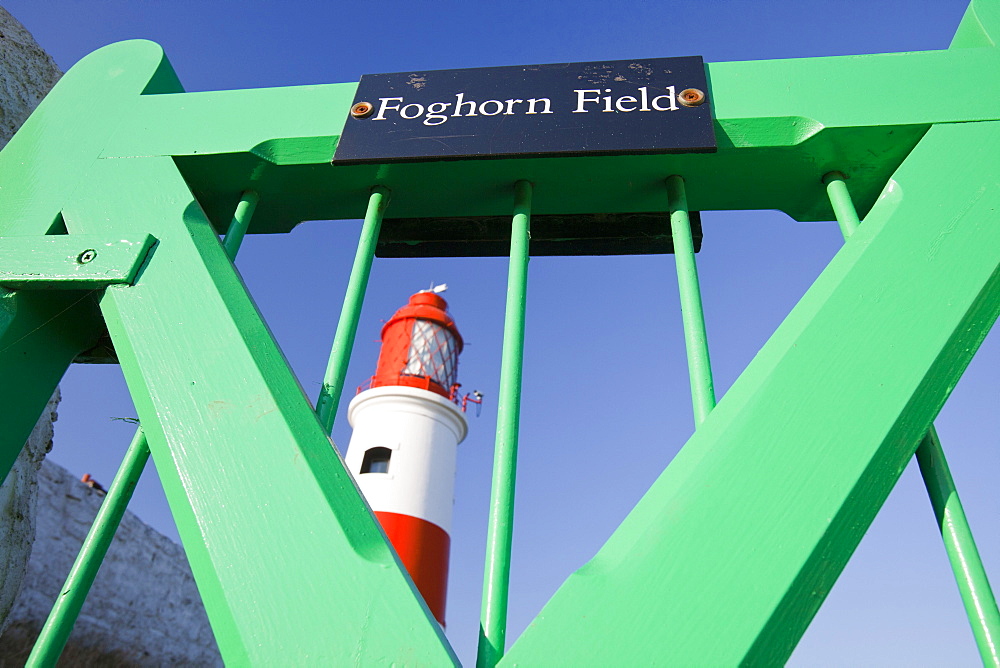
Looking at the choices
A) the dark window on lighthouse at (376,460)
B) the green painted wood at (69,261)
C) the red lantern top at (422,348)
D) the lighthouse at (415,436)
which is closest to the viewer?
the green painted wood at (69,261)

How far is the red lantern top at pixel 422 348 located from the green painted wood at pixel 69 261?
8.06 m

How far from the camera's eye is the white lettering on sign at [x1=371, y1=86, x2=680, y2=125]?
1022 millimetres

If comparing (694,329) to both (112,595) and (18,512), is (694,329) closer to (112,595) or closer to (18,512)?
(18,512)

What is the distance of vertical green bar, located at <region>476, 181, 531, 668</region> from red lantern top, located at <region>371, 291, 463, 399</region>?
8.14 meters

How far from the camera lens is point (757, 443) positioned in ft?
2.11

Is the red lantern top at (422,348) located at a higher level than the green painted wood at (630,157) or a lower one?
higher

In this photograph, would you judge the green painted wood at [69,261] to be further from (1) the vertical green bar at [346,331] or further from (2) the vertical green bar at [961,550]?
(2) the vertical green bar at [961,550]

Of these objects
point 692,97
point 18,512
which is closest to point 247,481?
point 692,97

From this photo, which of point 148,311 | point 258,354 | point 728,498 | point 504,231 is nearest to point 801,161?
point 504,231

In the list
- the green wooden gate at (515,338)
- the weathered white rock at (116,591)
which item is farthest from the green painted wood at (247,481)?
the weathered white rock at (116,591)

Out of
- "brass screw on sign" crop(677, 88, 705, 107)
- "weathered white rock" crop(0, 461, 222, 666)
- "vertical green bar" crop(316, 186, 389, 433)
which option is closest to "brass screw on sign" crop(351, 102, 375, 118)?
"vertical green bar" crop(316, 186, 389, 433)

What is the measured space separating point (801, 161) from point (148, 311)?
3.06ft

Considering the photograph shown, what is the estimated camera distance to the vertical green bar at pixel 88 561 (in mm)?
741

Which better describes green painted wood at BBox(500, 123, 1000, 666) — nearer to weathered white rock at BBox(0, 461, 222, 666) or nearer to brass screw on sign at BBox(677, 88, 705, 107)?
brass screw on sign at BBox(677, 88, 705, 107)
